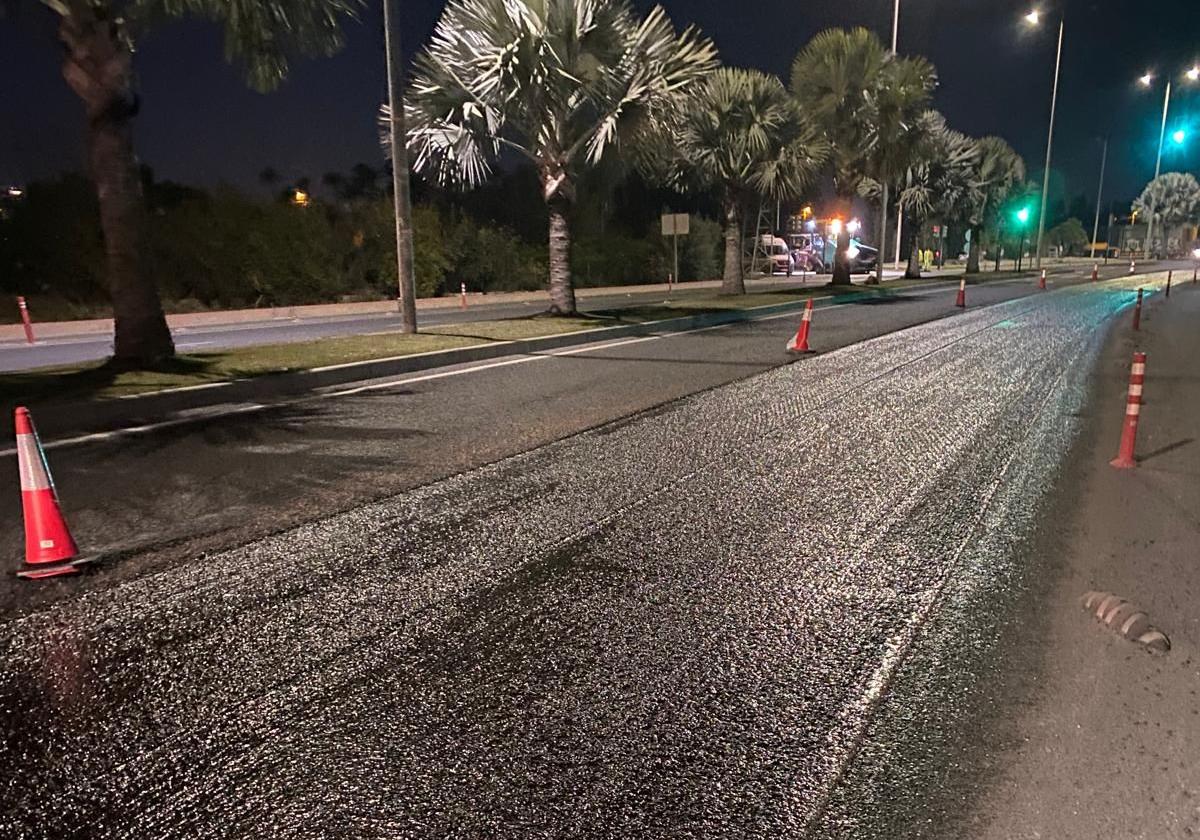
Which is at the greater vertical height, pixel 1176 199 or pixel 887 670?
pixel 1176 199

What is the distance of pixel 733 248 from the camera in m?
29.5

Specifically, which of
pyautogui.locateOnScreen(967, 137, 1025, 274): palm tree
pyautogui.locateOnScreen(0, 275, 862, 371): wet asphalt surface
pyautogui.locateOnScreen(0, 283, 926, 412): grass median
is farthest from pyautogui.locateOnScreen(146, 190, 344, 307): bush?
pyautogui.locateOnScreen(967, 137, 1025, 274): palm tree

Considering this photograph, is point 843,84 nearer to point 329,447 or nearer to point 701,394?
point 701,394

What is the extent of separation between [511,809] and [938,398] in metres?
8.62

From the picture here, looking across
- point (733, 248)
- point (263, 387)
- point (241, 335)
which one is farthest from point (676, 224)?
point (263, 387)

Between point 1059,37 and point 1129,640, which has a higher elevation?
point 1059,37

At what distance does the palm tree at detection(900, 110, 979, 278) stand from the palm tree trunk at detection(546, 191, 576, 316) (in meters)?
28.8

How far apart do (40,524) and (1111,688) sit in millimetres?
5617

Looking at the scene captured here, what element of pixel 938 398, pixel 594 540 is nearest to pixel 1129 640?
pixel 594 540

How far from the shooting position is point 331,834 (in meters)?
2.55

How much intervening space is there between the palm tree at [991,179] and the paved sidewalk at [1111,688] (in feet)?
147

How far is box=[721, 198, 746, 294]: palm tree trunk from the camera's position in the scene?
28.5 m

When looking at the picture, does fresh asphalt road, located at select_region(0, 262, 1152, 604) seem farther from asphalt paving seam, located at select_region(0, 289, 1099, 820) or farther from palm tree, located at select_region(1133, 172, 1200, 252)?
palm tree, located at select_region(1133, 172, 1200, 252)

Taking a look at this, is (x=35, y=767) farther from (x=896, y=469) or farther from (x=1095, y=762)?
(x=896, y=469)
